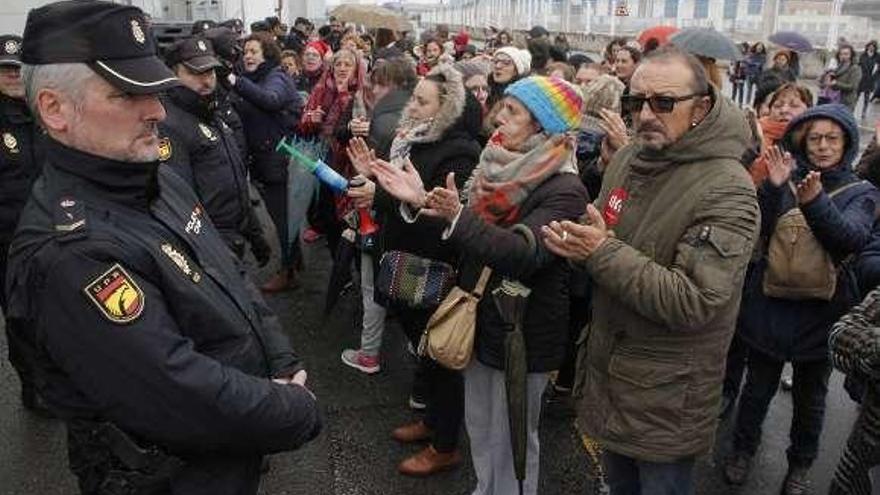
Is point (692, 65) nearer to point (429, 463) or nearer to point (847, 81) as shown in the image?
point (429, 463)

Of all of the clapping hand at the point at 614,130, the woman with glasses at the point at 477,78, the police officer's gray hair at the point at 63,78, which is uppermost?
the police officer's gray hair at the point at 63,78

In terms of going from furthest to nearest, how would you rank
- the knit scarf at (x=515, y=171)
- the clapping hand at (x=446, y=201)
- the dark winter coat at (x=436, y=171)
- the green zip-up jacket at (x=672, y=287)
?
the dark winter coat at (x=436, y=171)
the knit scarf at (x=515, y=171)
the clapping hand at (x=446, y=201)
the green zip-up jacket at (x=672, y=287)

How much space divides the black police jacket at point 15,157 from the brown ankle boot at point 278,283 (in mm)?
2213

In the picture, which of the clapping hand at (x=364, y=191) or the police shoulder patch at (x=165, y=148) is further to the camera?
the clapping hand at (x=364, y=191)

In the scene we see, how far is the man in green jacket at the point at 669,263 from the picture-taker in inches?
80.5

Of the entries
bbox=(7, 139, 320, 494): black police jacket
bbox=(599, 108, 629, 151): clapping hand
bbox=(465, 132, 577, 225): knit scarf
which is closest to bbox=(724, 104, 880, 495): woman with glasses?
bbox=(599, 108, 629, 151): clapping hand

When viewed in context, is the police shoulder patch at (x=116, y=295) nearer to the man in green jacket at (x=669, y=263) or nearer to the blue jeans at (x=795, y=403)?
the man in green jacket at (x=669, y=263)

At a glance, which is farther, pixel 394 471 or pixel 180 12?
pixel 180 12

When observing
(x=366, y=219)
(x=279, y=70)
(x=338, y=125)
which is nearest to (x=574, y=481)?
(x=366, y=219)

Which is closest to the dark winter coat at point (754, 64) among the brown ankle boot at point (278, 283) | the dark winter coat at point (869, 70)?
the dark winter coat at point (869, 70)

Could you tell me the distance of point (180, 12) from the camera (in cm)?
1409

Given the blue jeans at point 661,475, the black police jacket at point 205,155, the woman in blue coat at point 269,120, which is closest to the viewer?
the blue jeans at point 661,475

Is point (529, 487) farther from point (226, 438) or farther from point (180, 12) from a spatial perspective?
point (180, 12)

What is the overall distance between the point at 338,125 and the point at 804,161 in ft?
10.6
